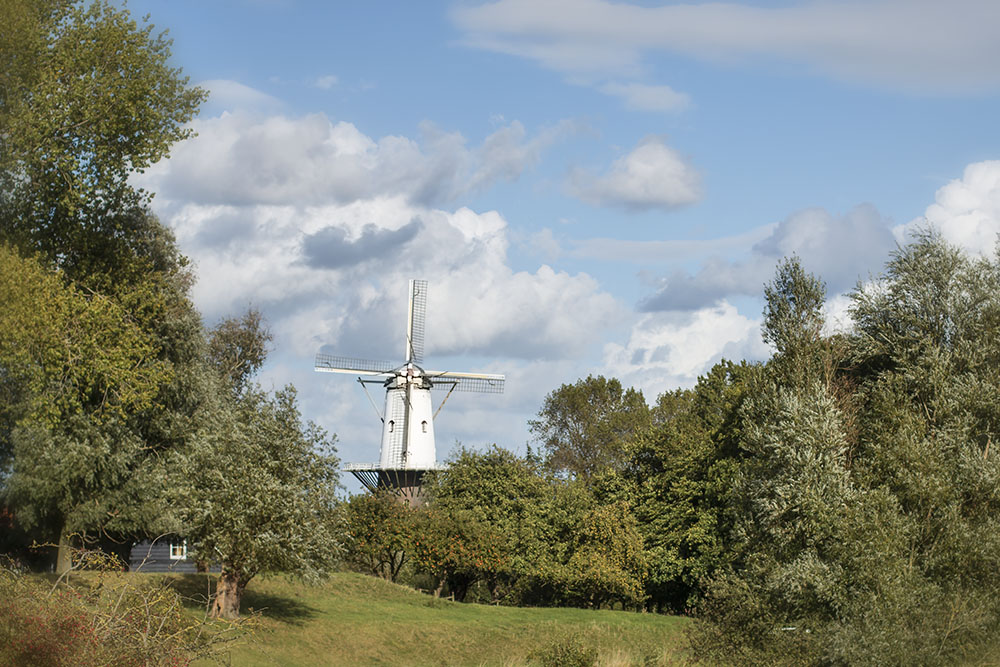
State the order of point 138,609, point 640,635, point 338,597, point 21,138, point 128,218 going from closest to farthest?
point 138,609 → point 21,138 → point 128,218 → point 640,635 → point 338,597

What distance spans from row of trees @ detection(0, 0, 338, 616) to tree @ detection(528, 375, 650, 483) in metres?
40.1

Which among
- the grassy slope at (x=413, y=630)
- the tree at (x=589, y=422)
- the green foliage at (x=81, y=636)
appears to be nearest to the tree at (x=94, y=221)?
the grassy slope at (x=413, y=630)

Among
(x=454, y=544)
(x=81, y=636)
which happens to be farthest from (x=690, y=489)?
(x=81, y=636)

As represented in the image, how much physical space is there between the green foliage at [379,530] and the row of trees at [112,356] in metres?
15.9

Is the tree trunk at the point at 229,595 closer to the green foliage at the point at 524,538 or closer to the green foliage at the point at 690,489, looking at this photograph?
the green foliage at the point at 524,538

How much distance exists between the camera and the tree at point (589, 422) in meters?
78.6

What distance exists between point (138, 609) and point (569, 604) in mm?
45081

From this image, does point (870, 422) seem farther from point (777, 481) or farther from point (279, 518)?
point (279, 518)

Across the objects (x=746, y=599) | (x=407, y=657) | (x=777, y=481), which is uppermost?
(x=777, y=481)

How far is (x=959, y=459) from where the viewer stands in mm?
31922

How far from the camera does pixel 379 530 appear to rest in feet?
186

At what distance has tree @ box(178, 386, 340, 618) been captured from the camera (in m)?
37.0

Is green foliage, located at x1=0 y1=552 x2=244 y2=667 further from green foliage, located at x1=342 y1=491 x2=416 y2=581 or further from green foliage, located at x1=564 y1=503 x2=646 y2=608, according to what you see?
green foliage, located at x1=564 y1=503 x2=646 y2=608

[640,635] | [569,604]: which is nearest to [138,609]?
[640,635]
